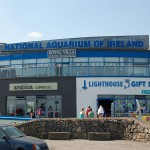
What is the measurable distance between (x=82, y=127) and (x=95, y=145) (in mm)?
2869

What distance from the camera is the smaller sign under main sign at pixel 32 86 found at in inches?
1375

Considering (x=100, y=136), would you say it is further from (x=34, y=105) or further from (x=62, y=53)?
(x=62, y=53)

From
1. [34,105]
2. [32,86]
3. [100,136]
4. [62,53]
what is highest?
[62,53]

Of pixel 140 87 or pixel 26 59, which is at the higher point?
pixel 26 59

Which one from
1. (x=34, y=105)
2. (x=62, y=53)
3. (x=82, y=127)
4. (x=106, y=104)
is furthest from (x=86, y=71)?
(x=82, y=127)

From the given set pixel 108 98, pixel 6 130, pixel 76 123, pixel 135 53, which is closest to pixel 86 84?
pixel 108 98

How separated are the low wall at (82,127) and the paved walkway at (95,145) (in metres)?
0.88

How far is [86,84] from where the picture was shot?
34188mm

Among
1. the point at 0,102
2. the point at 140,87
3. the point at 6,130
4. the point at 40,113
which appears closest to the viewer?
the point at 6,130

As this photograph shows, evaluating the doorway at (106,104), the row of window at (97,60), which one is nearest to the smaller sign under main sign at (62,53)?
the row of window at (97,60)

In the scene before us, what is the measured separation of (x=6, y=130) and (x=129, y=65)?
26.0 m

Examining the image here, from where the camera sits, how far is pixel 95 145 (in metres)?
18.1

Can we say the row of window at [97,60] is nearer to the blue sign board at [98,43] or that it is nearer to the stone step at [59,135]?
the blue sign board at [98,43]

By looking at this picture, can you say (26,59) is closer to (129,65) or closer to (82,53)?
(82,53)
